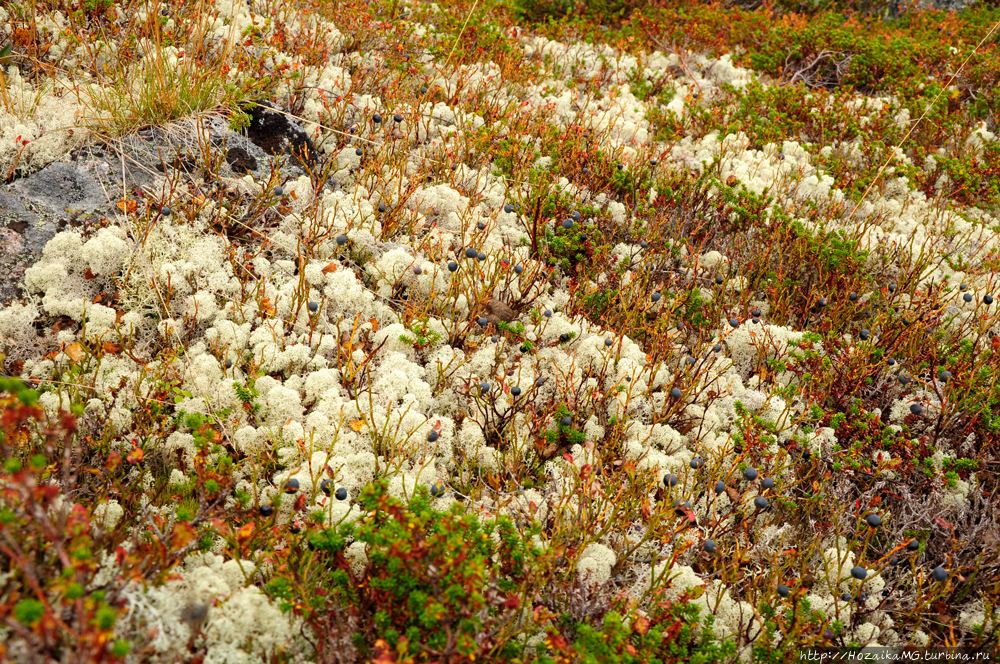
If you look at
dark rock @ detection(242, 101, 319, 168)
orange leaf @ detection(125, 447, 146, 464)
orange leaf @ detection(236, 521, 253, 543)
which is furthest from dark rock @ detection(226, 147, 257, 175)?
orange leaf @ detection(236, 521, 253, 543)

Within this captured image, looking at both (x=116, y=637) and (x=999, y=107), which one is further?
(x=999, y=107)

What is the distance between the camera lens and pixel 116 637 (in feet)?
6.93

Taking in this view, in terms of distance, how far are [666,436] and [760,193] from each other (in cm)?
322

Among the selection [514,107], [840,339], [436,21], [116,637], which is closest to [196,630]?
[116,637]

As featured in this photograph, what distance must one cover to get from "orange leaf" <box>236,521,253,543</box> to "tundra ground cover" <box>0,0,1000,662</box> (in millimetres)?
26

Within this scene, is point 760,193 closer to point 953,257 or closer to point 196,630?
point 953,257

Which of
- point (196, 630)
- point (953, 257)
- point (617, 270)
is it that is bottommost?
point (196, 630)

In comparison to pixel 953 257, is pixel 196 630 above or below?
below

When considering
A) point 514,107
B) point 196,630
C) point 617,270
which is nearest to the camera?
point 196,630

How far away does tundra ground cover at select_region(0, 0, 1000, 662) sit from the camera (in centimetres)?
249

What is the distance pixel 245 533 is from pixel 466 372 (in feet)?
5.59

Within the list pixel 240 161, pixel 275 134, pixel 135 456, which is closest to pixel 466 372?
pixel 135 456

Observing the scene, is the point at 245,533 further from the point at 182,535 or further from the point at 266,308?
the point at 266,308

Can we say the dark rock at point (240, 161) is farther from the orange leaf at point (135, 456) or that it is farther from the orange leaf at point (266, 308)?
the orange leaf at point (135, 456)
